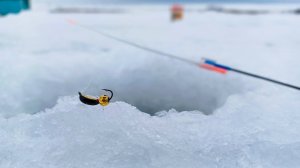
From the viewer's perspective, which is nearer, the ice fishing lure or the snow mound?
the snow mound

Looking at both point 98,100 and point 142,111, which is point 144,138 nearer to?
point 98,100

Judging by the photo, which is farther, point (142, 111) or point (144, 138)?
point (142, 111)

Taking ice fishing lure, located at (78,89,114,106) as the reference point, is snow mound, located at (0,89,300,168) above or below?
below

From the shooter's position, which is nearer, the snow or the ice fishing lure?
the snow

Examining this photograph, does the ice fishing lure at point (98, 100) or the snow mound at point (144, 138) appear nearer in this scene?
the snow mound at point (144, 138)

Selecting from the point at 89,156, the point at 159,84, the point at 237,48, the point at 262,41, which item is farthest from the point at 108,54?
the point at 262,41

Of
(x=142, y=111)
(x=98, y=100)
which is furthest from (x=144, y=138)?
(x=142, y=111)
